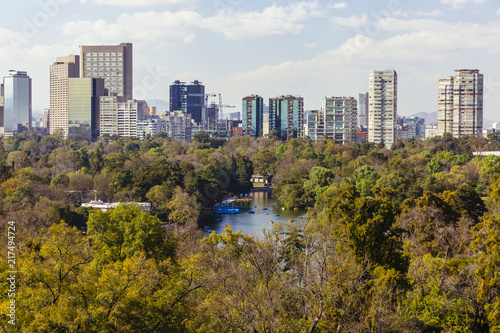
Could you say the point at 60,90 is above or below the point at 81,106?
above

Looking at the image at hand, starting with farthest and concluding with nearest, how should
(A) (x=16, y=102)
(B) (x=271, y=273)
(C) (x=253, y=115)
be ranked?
(A) (x=16, y=102) < (C) (x=253, y=115) < (B) (x=271, y=273)

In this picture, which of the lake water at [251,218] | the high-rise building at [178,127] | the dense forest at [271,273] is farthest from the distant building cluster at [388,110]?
the dense forest at [271,273]

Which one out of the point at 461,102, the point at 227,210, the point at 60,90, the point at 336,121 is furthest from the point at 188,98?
the point at 227,210

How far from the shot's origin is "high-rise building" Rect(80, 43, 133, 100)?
104m

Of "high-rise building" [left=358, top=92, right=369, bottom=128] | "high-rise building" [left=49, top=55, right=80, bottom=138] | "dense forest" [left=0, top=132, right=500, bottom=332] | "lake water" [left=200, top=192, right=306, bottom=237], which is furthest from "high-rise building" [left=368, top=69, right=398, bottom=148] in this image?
"high-rise building" [left=358, top=92, right=369, bottom=128]

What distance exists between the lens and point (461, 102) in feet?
230

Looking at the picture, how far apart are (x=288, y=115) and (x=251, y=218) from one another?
4823 centimetres

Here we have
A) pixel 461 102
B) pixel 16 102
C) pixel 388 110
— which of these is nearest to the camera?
pixel 461 102

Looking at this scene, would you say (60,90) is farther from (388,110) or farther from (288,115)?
(388,110)

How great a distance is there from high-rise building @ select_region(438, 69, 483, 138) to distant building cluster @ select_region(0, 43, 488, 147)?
11 centimetres

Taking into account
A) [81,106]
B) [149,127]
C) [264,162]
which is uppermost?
[81,106]

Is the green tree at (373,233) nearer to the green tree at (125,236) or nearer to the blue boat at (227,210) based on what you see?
the green tree at (125,236)

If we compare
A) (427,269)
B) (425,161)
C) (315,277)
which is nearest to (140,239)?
(315,277)

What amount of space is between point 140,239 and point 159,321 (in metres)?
4.24
